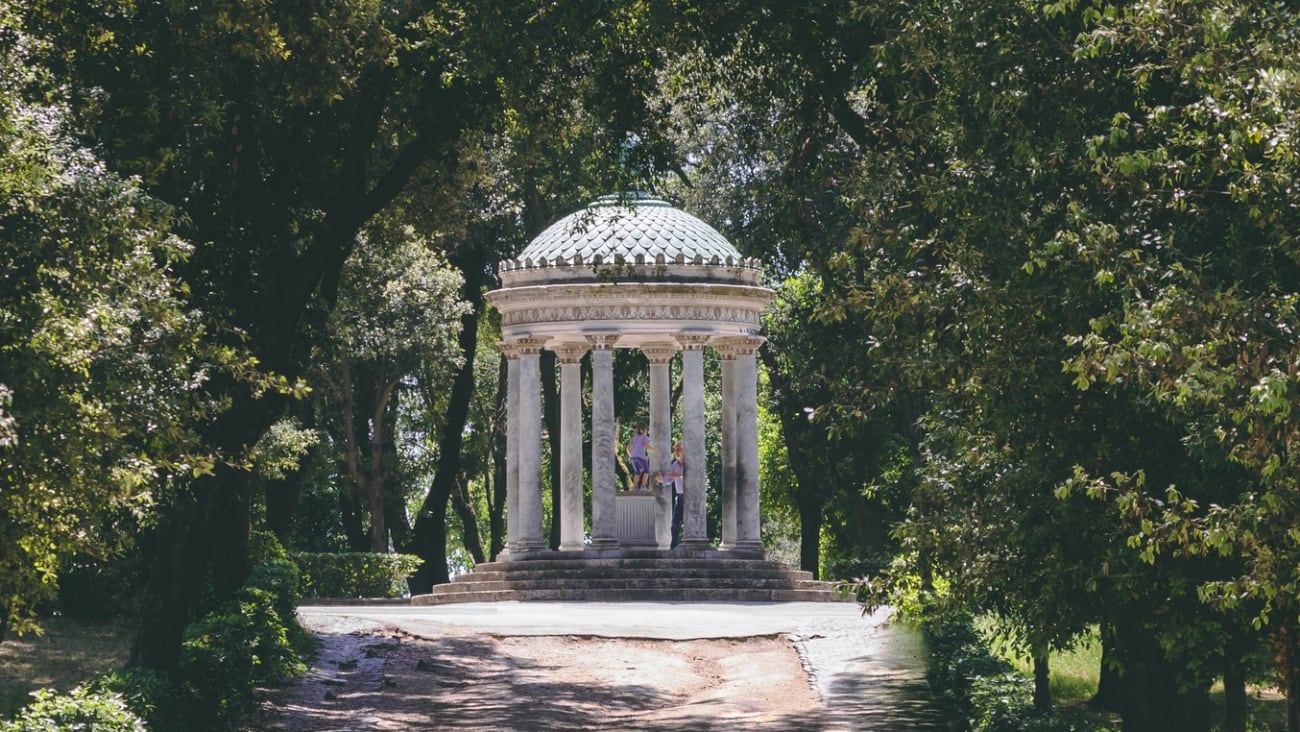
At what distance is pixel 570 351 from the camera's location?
1606 inches

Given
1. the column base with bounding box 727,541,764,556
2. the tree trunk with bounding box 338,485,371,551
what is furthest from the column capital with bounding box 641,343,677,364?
the tree trunk with bounding box 338,485,371,551

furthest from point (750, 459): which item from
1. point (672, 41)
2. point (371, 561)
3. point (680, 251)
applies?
point (672, 41)

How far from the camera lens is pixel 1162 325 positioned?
1209cm

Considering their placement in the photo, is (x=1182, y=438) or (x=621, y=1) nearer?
(x=1182, y=438)

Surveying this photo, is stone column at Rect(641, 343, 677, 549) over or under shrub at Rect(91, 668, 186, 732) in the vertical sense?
over

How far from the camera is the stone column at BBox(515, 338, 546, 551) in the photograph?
40.7 metres

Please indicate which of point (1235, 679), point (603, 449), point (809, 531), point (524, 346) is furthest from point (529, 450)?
point (1235, 679)

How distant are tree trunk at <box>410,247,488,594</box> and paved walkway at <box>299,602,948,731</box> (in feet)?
43.0

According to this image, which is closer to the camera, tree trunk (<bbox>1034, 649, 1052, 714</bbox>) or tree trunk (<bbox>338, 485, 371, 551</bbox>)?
tree trunk (<bbox>1034, 649, 1052, 714</bbox>)

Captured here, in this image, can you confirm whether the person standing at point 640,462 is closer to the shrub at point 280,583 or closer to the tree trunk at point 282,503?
the tree trunk at point 282,503

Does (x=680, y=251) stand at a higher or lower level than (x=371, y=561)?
higher

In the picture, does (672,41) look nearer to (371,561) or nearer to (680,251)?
(680,251)

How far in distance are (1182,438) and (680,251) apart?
91.2 ft

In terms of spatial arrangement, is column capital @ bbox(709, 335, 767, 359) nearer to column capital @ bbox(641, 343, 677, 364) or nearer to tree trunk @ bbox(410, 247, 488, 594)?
column capital @ bbox(641, 343, 677, 364)
